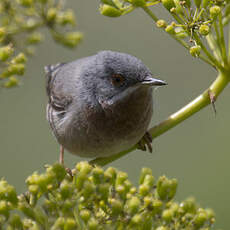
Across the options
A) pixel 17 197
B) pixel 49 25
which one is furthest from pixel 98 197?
pixel 49 25

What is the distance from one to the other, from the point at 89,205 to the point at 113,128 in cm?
145

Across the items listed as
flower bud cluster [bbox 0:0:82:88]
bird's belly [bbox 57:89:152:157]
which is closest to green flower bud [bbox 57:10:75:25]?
flower bud cluster [bbox 0:0:82:88]

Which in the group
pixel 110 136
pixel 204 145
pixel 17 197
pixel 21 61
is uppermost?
pixel 21 61

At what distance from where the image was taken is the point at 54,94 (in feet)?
15.7

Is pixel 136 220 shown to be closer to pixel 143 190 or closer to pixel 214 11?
pixel 143 190

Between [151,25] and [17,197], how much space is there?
8002 millimetres

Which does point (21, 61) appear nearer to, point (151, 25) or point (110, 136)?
point (110, 136)

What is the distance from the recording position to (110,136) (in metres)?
3.96

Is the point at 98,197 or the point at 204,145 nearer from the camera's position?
the point at 98,197

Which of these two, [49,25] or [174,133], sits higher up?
[49,25]

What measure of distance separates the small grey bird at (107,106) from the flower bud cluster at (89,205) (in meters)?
1.13

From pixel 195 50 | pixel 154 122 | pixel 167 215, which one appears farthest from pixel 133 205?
pixel 154 122

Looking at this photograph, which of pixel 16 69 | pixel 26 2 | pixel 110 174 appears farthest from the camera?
pixel 26 2

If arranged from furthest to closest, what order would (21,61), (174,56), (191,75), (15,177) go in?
1. (174,56)
2. (191,75)
3. (15,177)
4. (21,61)
